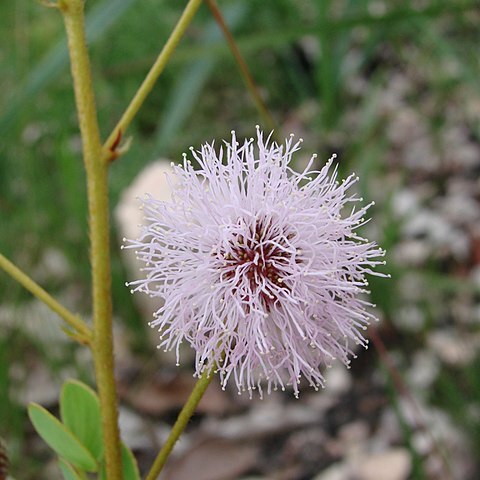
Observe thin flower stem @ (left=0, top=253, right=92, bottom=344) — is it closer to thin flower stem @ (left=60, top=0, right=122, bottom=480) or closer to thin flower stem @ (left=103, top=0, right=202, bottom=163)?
thin flower stem @ (left=60, top=0, right=122, bottom=480)

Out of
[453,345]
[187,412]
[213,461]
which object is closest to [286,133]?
[453,345]

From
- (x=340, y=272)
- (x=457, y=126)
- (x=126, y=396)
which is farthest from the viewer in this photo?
(x=457, y=126)

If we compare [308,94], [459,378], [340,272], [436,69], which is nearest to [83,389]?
[340,272]

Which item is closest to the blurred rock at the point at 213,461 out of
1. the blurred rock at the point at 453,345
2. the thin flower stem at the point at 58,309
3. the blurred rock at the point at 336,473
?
the blurred rock at the point at 336,473

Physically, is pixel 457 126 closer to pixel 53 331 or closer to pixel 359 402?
pixel 359 402

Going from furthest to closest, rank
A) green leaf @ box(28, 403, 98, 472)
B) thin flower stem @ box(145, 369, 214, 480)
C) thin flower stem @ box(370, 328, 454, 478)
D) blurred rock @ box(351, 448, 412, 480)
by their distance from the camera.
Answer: blurred rock @ box(351, 448, 412, 480) < thin flower stem @ box(370, 328, 454, 478) < green leaf @ box(28, 403, 98, 472) < thin flower stem @ box(145, 369, 214, 480)

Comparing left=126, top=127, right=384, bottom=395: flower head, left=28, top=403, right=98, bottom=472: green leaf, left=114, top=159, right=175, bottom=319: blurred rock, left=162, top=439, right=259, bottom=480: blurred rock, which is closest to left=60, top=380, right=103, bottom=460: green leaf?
left=28, top=403, right=98, bottom=472: green leaf

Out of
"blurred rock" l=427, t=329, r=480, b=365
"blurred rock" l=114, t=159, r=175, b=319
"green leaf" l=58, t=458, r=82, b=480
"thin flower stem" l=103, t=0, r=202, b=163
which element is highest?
"blurred rock" l=114, t=159, r=175, b=319
